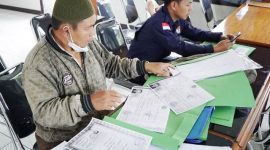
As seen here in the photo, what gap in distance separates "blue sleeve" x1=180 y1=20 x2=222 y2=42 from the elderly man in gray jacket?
70 centimetres

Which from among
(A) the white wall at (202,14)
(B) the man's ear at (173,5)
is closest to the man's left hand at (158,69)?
(B) the man's ear at (173,5)

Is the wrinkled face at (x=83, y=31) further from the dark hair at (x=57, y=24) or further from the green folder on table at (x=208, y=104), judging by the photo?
the green folder on table at (x=208, y=104)

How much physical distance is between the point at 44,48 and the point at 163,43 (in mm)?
827

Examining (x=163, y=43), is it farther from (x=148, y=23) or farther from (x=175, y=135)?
(x=175, y=135)

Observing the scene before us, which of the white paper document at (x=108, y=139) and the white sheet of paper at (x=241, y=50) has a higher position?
the white paper document at (x=108, y=139)

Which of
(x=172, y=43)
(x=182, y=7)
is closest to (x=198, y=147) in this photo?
(x=172, y=43)

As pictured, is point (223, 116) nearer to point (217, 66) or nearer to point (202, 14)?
point (217, 66)

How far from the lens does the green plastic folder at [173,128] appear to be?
1.00m

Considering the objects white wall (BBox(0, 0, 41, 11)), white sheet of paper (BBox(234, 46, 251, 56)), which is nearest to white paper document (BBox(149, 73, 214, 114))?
white sheet of paper (BBox(234, 46, 251, 56))

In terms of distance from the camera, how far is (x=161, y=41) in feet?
5.89

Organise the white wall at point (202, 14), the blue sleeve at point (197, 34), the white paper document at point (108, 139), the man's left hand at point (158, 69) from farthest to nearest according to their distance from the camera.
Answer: the white wall at point (202, 14) < the blue sleeve at point (197, 34) < the man's left hand at point (158, 69) < the white paper document at point (108, 139)

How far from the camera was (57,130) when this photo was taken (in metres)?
1.32

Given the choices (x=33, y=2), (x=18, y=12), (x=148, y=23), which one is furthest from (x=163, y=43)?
(x=18, y=12)

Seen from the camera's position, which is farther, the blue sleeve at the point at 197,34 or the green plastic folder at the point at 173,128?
the blue sleeve at the point at 197,34
